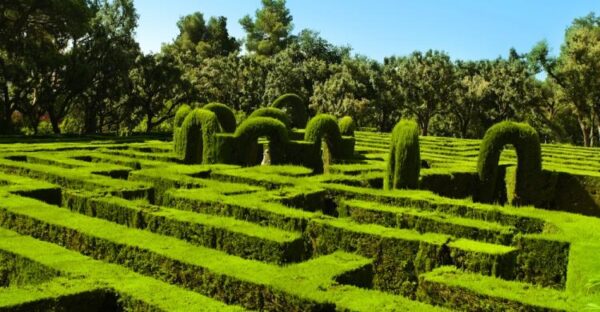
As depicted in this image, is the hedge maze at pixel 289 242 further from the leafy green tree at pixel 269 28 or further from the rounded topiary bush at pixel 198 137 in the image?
the leafy green tree at pixel 269 28

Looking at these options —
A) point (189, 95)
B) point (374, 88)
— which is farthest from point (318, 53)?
point (189, 95)

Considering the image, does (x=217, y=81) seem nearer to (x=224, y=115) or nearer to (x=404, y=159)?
(x=224, y=115)

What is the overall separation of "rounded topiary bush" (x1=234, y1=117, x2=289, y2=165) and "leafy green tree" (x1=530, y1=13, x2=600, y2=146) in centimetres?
3512

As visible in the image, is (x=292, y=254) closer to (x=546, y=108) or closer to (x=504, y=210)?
(x=504, y=210)

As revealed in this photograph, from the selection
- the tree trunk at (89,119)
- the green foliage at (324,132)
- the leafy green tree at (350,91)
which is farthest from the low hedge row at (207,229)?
the leafy green tree at (350,91)

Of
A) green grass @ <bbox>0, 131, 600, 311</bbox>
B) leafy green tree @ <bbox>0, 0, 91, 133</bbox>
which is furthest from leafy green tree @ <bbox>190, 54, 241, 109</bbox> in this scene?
green grass @ <bbox>0, 131, 600, 311</bbox>

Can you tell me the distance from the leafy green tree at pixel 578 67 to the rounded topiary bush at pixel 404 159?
37.3 m

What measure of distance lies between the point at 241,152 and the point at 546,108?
4995 centimetres

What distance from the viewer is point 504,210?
12.2 m

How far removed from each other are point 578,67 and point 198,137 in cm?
3697

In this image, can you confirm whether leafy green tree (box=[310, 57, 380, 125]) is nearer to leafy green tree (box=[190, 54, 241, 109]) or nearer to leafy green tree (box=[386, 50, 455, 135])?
leafy green tree (box=[386, 50, 455, 135])

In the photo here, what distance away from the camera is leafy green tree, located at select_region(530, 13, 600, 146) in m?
46.1

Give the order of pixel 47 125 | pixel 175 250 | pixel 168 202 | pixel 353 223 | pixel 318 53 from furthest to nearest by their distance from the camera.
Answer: pixel 318 53 < pixel 47 125 < pixel 168 202 < pixel 353 223 < pixel 175 250

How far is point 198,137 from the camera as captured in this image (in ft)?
70.8
